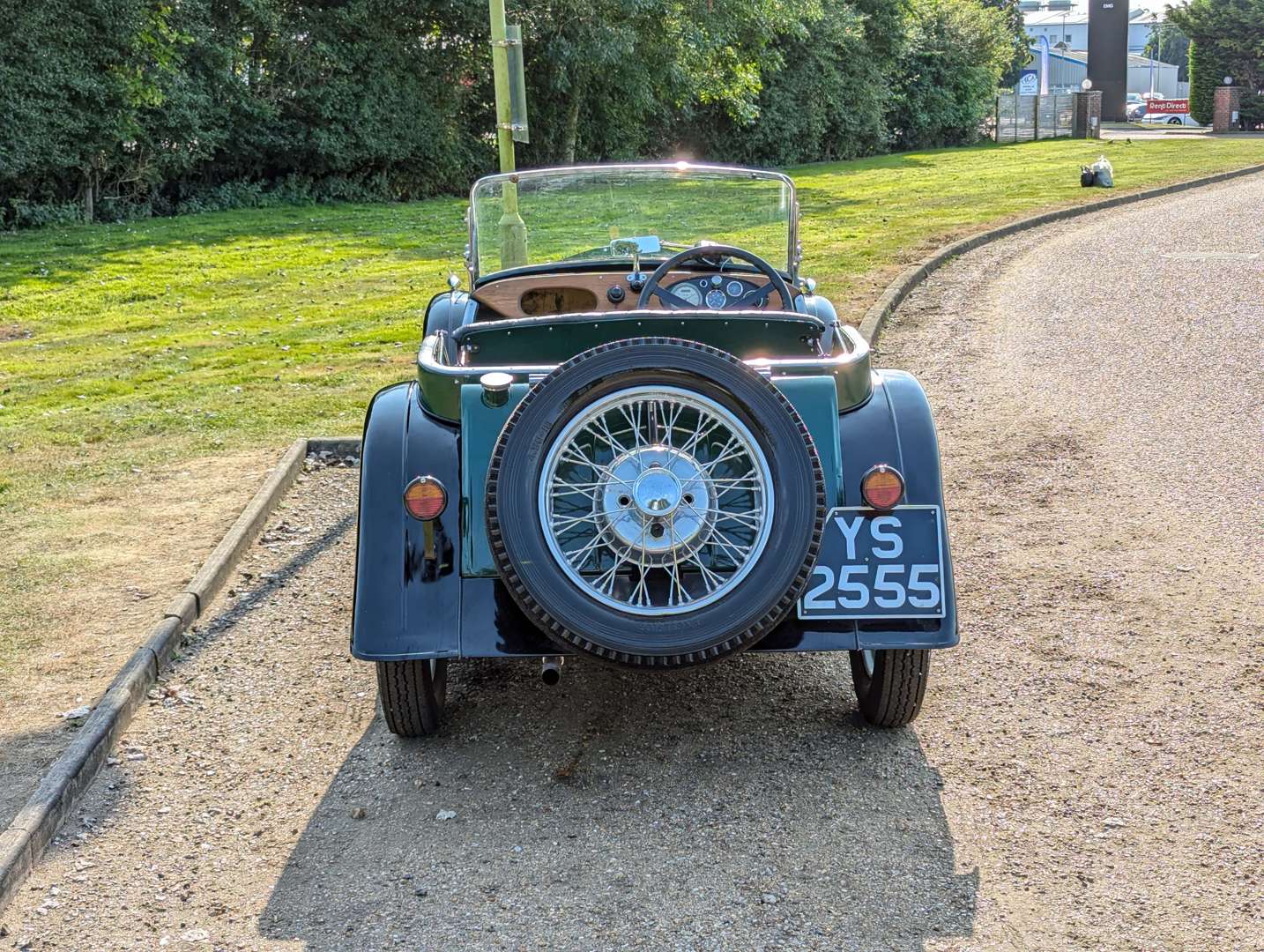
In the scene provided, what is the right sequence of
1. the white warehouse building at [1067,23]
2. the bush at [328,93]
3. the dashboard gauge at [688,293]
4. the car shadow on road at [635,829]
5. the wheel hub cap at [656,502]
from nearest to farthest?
the car shadow on road at [635,829]
the wheel hub cap at [656,502]
the dashboard gauge at [688,293]
the bush at [328,93]
the white warehouse building at [1067,23]

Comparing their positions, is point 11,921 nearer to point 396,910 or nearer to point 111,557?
point 396,910

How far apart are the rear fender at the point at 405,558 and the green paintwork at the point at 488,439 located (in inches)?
2.1

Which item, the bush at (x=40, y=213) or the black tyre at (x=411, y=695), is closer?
the black tyre at (x=411, y=695)

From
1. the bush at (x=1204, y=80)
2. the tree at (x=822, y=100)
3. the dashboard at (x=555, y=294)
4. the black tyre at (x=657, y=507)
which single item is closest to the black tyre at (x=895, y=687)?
the black tyre at (x=657, y=507)

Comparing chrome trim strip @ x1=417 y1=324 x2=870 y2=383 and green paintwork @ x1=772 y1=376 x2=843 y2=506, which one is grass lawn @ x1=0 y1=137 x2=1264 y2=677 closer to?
chrome trim strip @ x1=417 y1=324 x2=870 y2=383

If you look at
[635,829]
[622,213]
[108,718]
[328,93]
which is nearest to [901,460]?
[635,829]

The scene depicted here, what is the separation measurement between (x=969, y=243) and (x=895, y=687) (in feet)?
41.0

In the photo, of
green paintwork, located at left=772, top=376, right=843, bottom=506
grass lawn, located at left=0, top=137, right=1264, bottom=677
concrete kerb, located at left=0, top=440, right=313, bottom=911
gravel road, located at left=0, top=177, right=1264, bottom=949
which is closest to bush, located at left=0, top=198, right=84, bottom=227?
grass lawn, located at left=0, top=137, right=1264, bottom=677

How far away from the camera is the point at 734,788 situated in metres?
3.77

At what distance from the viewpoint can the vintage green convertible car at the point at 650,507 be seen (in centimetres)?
346

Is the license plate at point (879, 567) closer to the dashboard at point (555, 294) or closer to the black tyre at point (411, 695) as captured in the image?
the black tyre at point (411, 695)

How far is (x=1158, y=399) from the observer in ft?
26.8

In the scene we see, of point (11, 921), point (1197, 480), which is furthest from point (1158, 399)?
point (11, 921)

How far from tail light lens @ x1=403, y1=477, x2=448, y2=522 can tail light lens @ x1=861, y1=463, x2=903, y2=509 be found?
1.20 meters
